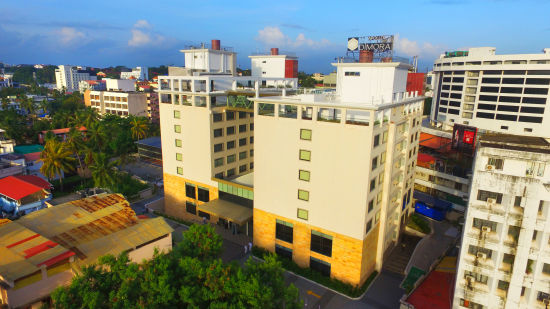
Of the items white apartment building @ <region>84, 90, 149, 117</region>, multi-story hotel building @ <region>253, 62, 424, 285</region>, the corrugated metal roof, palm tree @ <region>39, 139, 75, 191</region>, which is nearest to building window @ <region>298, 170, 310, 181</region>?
multi-story hotel building @ <region>253, 62, 424, 285</region>

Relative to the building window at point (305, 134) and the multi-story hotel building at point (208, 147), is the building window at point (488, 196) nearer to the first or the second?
the building window at point (305, 134)

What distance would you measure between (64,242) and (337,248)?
29.6m

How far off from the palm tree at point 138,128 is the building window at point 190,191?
46.3 m

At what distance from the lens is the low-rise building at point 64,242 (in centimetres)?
2997

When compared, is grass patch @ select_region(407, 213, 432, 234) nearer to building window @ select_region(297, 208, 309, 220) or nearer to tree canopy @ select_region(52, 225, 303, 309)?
building window @ select_region(297, 208, 309, 220)

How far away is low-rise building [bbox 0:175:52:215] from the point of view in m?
53.8

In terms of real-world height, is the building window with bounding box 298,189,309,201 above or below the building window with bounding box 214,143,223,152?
below

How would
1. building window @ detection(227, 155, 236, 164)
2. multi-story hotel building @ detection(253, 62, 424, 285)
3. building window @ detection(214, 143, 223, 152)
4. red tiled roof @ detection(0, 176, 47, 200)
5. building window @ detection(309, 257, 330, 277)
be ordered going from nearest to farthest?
multi-story hotel building @ detection(253, 62, 424, 285) < building window @ detection(309, 257, 330, 277) < building window @ detection(214, 143, 223, 152) < building window @ detection(227, 155, 236, 164) < red tiled roof @ detection(0, 176, 47, 200)

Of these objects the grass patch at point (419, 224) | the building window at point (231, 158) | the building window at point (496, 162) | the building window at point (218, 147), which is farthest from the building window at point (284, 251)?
the building window at point (496, 162)

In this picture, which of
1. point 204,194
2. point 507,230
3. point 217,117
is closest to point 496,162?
point 507,230

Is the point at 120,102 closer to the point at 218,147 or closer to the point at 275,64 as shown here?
the point at 275,64

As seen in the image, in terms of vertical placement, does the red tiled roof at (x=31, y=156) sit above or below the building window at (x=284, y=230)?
above

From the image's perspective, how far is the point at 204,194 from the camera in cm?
5303

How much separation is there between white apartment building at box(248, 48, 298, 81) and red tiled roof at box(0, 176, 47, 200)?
46.5 meters
